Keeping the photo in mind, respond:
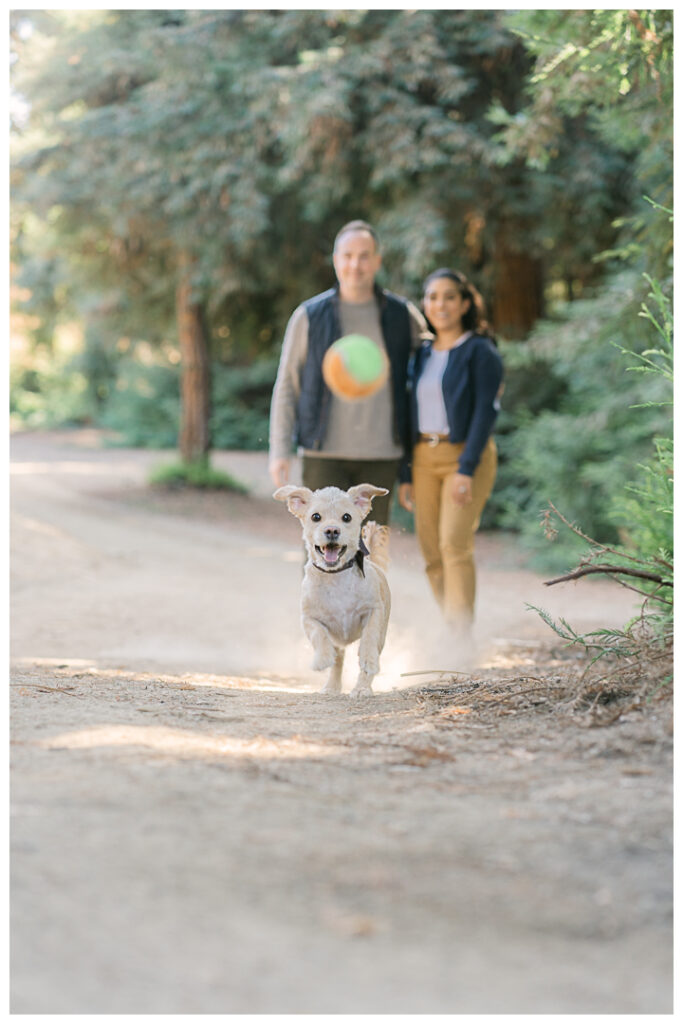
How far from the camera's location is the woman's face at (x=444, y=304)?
5.96 m

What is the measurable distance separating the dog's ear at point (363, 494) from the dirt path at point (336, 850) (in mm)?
914

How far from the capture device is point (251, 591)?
34.0 ft

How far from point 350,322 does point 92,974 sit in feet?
14.0

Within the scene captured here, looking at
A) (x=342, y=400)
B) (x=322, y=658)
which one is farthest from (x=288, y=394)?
(x=322, y=658)

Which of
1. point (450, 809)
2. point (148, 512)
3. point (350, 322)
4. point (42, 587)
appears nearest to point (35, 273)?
point (148, 512)

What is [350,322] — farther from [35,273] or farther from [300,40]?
[35,273]

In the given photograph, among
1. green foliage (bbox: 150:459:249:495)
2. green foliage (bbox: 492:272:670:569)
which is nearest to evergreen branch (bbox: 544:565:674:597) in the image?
green foliage (bbox: 492:272:670:569)

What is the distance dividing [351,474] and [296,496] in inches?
40.6

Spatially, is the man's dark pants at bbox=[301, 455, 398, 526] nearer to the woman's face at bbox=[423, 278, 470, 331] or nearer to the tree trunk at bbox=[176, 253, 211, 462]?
the woman's face at bbox=[423, 278, 470, 331]

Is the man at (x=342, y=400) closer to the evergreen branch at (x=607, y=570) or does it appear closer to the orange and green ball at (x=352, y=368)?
the orange and green ball at (x=352, y=368)

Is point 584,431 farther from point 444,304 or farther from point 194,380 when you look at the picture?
point 194,380

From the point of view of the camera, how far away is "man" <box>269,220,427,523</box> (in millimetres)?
5641

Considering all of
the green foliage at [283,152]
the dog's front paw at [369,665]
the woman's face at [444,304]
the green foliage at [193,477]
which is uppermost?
the green foliage at [283,152]

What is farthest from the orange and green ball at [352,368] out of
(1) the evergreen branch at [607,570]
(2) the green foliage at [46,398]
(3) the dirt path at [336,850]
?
(2) the green foliage at [46,398]
